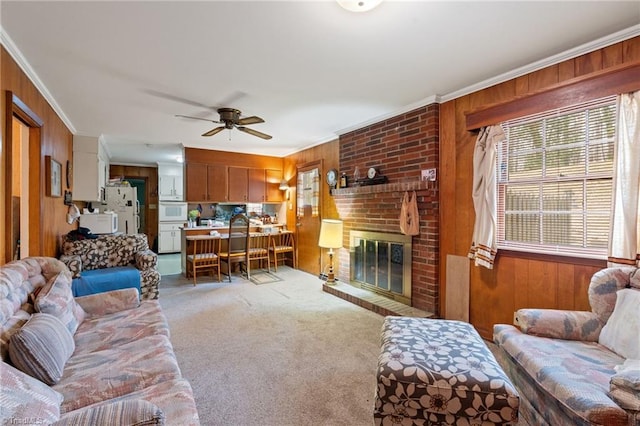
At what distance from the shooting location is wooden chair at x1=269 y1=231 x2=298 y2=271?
19.0 feet

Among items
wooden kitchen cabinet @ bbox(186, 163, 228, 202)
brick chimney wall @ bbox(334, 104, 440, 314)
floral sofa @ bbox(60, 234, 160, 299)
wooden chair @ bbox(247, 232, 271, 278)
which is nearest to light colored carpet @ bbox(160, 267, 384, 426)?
floral sofa @ bbox(60, 234, 160, 299)

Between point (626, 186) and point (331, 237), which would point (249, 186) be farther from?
point (626, 186)

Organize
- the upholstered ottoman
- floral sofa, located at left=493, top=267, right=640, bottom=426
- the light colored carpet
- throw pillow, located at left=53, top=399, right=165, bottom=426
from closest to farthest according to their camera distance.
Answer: throw pillow, located at left=53, top=399, right=165, bottom=426 < floral sofa, located at left=493, top=267, right=640, bottom=426 < the upholstered ottoman < the light colored carpet

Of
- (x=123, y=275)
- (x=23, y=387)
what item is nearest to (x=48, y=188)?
(x=123, y=275)

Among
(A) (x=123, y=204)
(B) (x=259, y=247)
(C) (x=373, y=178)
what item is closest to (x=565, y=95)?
(C) (x=373, y=178)

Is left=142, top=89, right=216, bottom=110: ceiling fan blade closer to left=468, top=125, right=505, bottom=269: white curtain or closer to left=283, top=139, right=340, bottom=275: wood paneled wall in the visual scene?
left=283, top=139, right=340, bottom=275: wood paneled wall

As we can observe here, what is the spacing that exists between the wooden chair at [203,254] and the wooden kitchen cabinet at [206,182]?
1016 mm

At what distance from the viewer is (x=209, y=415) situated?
1779mm

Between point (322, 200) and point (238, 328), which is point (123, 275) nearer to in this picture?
point (238, 328)

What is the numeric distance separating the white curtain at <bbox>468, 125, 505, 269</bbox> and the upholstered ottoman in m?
1.25

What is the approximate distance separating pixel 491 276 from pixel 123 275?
13.2 feet

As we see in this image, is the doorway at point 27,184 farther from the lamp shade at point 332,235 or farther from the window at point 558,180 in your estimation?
the window at point 558,180

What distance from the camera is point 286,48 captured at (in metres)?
2.22

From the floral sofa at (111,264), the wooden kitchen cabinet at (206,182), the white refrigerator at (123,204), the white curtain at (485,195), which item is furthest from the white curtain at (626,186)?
the white refrigerator at (123,204)
